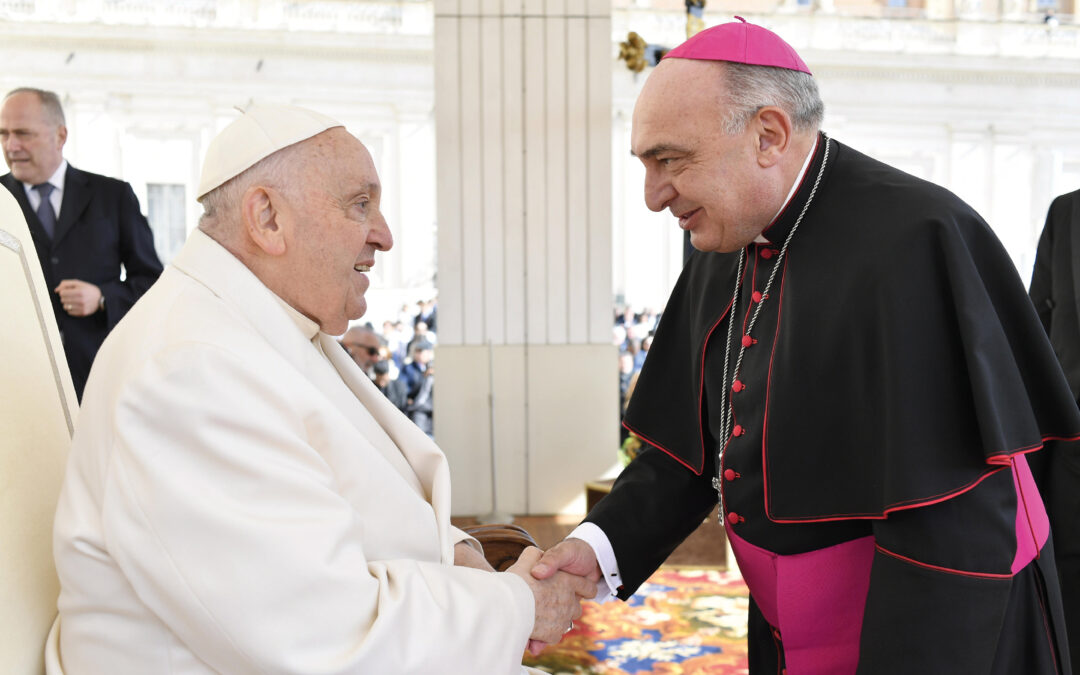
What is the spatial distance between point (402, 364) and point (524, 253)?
3.65 m

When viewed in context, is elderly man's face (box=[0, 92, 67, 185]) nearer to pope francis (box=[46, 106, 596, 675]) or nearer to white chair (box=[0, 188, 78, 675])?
white chair (box=[0, 188, 78, 675])

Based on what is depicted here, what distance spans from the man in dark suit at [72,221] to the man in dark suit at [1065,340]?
3380 millimetres

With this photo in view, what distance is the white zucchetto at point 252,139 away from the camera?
1514 mm

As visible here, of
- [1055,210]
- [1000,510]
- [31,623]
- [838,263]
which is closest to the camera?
[31,623]

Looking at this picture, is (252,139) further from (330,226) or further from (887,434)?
(887,434)

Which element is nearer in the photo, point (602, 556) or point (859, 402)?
point (859, 402)

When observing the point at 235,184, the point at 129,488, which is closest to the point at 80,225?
the point at 235,184

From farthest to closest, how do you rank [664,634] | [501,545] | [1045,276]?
[664,634], [1045,276], [501,545]

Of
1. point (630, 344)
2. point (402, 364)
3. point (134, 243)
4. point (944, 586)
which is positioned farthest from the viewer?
point (630, 344)

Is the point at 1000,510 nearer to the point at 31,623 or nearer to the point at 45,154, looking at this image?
the point at 31,623

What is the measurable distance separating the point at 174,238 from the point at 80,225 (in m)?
14.2

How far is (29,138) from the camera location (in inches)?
152

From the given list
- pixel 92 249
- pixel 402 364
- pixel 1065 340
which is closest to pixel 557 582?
pixel 1065 340

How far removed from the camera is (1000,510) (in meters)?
1.47
